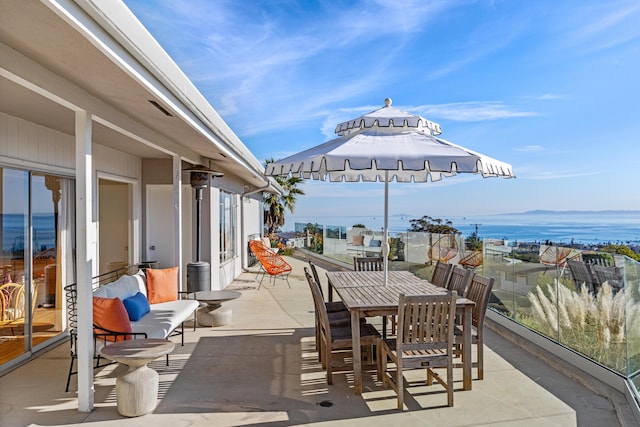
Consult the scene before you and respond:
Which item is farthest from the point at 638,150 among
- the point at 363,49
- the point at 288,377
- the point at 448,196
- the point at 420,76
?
the point at 288,377

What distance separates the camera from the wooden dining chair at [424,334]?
355 cm

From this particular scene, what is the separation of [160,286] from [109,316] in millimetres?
1782

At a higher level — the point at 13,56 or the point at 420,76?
the point at 420,76

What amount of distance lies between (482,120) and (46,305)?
89.2 ft

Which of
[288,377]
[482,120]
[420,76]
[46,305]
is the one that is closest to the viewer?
[288,377]

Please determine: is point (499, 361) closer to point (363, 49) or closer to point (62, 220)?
point (62, 220)

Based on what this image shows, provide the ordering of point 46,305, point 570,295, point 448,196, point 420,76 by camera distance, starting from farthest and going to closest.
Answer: point 448,196
point 420,76
point 46,305
point 570,295

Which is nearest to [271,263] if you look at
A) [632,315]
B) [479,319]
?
[479,319]

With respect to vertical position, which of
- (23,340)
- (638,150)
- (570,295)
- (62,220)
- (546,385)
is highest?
(638,150)

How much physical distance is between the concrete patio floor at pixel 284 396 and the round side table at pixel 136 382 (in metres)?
0.08

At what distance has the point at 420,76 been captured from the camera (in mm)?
17297

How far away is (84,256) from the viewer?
3.61 metres

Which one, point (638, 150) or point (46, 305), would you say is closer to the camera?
point (46, 305)

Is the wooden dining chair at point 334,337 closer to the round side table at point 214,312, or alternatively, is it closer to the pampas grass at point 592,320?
the pampas grass at point 592,320
